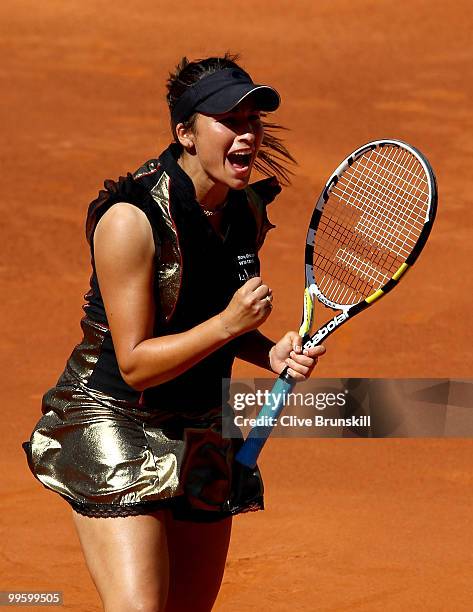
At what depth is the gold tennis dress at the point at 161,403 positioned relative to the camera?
11.7 feet

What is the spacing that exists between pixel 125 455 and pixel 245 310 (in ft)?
1.92

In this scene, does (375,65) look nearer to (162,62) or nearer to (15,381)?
(162,62)

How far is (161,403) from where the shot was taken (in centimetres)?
370

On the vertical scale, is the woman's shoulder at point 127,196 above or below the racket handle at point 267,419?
above

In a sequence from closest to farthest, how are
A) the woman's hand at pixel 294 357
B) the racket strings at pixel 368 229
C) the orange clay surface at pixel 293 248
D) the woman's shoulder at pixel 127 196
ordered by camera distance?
1. the woman's shoulder at pixel 127 196
2. the woman's hand at pixel 294 357
3. the racket strings at pixel 368 229
4. the orange clay surface at pixel 293 248

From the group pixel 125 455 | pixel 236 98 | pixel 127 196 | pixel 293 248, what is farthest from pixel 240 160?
pixel 293 248

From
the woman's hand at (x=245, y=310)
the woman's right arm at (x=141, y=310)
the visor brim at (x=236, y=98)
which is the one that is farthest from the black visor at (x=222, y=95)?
the woman's hand at (x=245, y=310)

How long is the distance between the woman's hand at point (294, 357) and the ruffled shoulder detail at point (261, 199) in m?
0.32

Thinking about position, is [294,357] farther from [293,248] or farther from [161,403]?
[293,248]

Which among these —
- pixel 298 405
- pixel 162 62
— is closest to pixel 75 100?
pixel 162 62

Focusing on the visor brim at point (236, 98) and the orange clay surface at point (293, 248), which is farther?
the orange clay surface at point (293, 248)

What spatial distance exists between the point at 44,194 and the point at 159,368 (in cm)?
776

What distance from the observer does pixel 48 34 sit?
14750 millimetres

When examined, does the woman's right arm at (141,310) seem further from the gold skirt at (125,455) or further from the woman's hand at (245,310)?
the gold skirt at (125,455)
